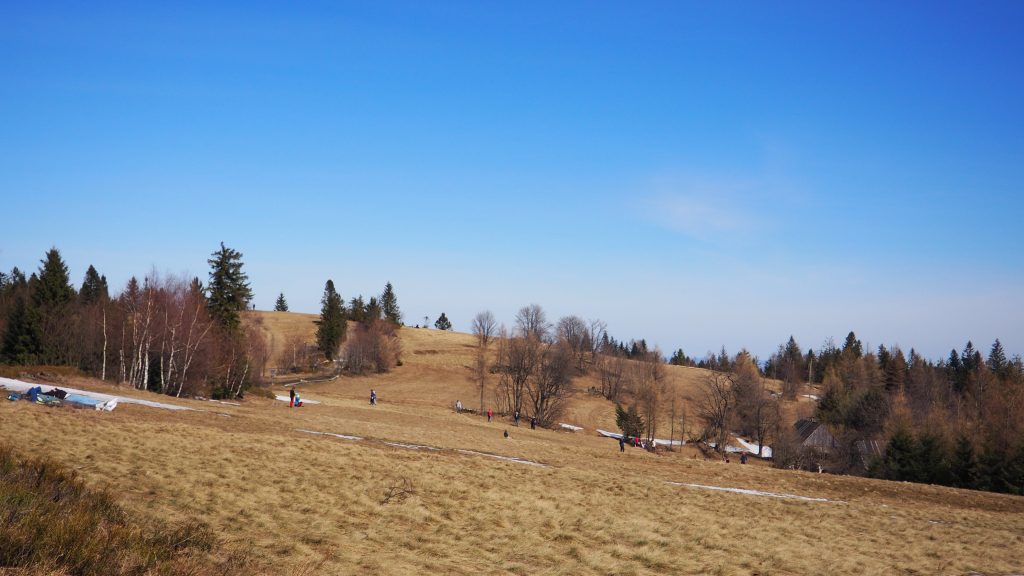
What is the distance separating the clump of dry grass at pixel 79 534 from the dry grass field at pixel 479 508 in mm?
1213

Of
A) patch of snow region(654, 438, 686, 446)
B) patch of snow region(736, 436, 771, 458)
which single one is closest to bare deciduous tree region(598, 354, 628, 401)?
patch of snow region(654, 438, 686, 446)

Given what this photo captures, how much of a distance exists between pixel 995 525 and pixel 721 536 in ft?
43.2

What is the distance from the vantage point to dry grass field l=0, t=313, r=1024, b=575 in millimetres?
12469

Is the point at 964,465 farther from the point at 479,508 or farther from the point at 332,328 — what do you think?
the point at 332,328

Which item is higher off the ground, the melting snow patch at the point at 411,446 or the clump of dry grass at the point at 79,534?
the clump of dry grass at the point at 79,534

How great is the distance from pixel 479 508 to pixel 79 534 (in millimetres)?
10230


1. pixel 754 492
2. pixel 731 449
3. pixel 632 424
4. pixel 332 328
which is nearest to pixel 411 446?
pixel 754 492

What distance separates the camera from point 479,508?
1650 cm

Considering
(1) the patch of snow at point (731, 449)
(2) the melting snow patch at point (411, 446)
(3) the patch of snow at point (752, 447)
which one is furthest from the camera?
(3) the patch of snow at point (752, 447)

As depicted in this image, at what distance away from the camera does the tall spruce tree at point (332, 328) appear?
345ft

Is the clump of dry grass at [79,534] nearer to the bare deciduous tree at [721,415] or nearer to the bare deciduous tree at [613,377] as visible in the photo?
the bare deciduous tree at [721,415]

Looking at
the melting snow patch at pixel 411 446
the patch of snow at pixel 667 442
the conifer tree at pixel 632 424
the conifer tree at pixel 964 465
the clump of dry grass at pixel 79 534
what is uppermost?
the clump of dry grass at pixel 79 534

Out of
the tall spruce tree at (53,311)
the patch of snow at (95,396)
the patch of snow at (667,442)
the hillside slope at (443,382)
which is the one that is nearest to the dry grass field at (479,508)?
the patch of snow at (95,396)

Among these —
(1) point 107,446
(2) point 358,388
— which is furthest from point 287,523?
(2) point 358,388
